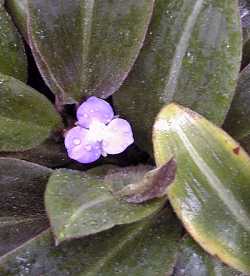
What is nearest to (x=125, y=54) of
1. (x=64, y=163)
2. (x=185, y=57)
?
(x=185, y=57)

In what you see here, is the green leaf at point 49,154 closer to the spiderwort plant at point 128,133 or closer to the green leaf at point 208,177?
the spiderwort plant at point 128,133

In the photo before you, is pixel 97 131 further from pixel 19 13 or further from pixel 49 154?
pixel 19 13

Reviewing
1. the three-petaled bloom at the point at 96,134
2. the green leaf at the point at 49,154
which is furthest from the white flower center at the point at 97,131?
the green leaf at the point at 49,154

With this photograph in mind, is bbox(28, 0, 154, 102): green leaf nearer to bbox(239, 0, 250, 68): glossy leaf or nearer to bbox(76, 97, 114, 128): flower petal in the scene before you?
→ bbox(76, 97, 114, 128): flower petal

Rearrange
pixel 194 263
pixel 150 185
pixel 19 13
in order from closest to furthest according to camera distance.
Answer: pixel 150 185 < pixel 194 263 < pixel 19 13

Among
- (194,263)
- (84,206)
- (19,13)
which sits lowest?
(194,263)

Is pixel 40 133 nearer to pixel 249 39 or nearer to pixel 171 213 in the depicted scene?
pixel 171 213

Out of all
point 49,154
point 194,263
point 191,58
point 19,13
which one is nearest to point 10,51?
point 19,13
